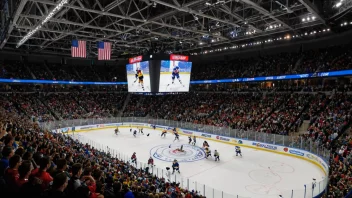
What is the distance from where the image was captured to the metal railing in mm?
11094

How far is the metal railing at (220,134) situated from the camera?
11094mm

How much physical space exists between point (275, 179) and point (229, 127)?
37.2 ft

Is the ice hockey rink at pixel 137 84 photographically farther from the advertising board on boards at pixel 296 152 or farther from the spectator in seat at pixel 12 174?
the spectator in seat at pixel 12 174

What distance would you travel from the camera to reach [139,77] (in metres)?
28.7

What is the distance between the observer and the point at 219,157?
63.2ft

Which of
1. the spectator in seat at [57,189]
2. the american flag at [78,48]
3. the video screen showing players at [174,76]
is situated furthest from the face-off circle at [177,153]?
the spectator in seat at [57,189]

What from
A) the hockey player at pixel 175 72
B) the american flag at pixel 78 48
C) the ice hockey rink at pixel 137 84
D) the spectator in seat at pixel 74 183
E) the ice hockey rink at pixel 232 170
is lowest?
the ice hockey rink at pixel 232 170

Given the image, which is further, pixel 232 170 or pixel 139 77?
pixel 139 77

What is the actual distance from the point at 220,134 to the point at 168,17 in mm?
13158

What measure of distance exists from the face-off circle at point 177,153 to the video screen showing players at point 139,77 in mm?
8157

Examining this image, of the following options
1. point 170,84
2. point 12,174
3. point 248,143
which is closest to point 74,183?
point 12,174

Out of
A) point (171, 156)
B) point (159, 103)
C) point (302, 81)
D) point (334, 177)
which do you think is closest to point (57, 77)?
point (159, 103)

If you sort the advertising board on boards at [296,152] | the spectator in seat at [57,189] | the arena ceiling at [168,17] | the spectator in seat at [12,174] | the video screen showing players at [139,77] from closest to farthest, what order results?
the spectator in seat at [57,189] → the spectator in seat at [12,174] → the arena ceiling at [168,17] → the advertising board on boards at [296,152] → the video screen showing players at [139,77]

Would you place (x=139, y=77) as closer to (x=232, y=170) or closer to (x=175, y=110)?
(x=175, y=110)
